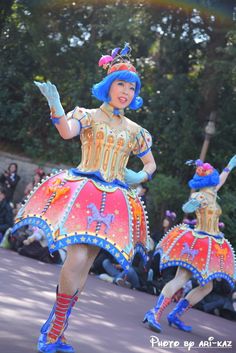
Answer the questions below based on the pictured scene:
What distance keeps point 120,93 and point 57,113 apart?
0.63m

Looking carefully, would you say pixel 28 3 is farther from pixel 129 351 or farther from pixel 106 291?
pixel 129 351

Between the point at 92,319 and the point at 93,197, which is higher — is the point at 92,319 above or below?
below

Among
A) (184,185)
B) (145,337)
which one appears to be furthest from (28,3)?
(145,337)

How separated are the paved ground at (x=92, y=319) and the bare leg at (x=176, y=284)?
1.31ft

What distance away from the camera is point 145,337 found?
5.95 metres

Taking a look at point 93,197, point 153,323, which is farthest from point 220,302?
point 93,197

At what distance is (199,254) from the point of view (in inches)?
271

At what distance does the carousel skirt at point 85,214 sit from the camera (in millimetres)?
4195

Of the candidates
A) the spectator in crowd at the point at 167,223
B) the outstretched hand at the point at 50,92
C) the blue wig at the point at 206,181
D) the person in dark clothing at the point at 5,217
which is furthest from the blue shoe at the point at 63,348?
the person in dark clothing at the point at 5,217

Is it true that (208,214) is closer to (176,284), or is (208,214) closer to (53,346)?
(176,284)

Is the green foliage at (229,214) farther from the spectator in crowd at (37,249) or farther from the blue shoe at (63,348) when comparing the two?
the blue shoe at (63,348)

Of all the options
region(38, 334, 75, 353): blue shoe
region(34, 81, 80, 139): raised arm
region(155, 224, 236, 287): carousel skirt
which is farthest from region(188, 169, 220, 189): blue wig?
region(38, 334, 75, 353): blue shoe

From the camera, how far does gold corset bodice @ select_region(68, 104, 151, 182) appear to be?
181 inches

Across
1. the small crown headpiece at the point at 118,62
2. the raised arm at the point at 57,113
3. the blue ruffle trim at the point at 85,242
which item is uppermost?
the small crown headpiece at the point at 118,62
